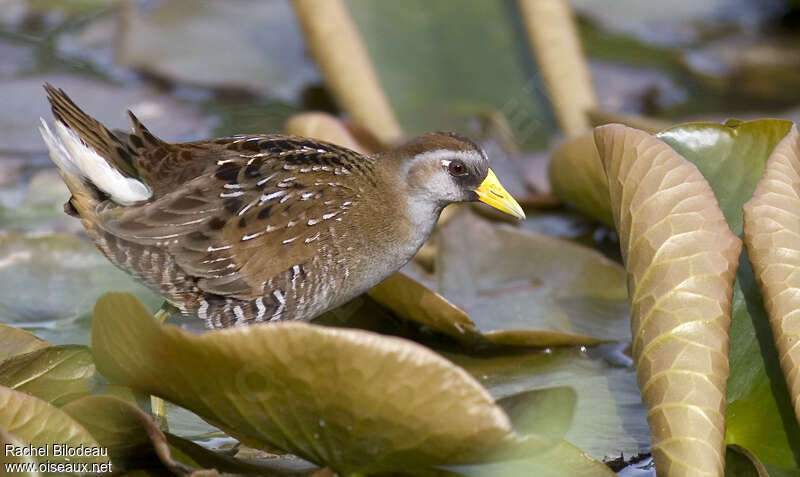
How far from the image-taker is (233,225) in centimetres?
286

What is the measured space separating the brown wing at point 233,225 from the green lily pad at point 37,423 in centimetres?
69

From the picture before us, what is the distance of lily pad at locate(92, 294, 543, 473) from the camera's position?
2027 millimetres

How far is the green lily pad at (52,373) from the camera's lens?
8.23ft

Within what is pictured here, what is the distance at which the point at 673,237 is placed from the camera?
96.4 inches

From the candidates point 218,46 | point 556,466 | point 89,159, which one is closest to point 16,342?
point 89,159

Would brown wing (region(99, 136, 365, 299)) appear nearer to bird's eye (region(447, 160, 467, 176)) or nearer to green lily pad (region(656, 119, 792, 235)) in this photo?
bird's eye (region(447, 160, 467, 176))

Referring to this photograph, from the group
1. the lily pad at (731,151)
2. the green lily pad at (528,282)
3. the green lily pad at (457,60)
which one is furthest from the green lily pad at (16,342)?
the green lily pad at (457,60)

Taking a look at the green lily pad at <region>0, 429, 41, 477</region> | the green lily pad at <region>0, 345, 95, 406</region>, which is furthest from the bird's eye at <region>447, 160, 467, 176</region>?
the green lily pad at <region>0, 429, 41, 477</region>

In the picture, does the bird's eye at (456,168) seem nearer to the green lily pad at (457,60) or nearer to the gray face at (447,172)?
the gray face at (447,172)

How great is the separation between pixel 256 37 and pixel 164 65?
21.7 inches

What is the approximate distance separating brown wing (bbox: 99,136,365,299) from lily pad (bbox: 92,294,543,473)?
525 millimetres

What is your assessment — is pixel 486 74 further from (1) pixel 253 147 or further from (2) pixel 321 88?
(1) pixel 253 147

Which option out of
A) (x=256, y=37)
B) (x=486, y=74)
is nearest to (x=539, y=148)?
(x=486, y=74)

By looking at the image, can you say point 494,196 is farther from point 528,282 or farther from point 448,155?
point 528,282
